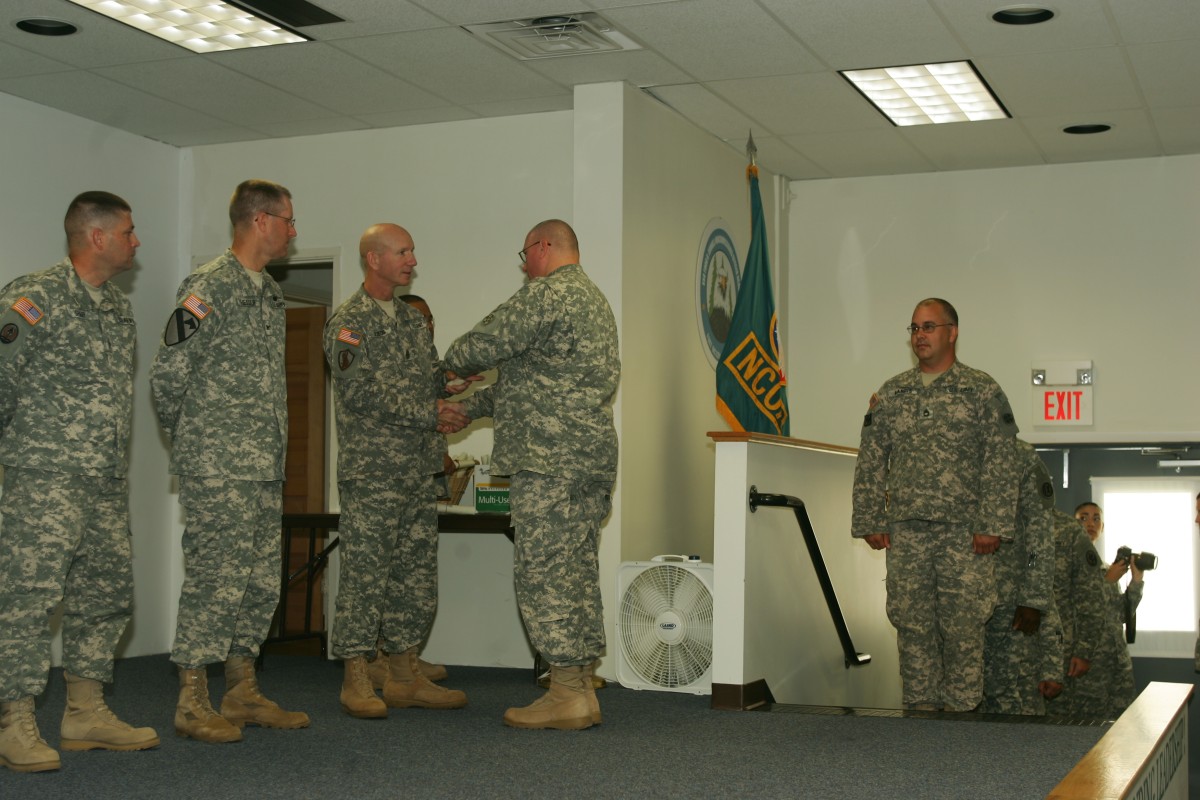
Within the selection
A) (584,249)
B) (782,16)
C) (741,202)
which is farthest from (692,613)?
(741,202)

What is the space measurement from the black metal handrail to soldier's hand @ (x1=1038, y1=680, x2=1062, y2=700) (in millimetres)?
986

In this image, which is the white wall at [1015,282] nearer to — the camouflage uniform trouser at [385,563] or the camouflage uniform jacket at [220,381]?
the camouflage uniform trouser at [385,563]

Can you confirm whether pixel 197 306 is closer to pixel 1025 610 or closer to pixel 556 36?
pixel 556 36

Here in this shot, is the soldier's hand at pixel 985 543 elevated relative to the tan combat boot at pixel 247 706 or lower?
elevated

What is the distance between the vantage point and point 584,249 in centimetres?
627

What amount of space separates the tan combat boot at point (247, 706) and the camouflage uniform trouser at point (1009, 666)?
323cm

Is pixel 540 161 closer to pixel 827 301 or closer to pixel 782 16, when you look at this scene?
pixel 782 16

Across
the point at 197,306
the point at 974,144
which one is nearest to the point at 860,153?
the point at 974,144

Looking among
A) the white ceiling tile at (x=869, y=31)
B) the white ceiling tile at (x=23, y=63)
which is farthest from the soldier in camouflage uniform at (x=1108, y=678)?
the white ceiling tile at (x=23, y=63)

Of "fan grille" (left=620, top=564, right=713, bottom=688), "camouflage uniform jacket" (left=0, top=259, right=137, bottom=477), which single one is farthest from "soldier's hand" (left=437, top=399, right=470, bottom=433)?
"fan grille" (left=620, top=564, right=713, bottom=688)

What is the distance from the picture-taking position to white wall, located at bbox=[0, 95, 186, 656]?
21.2 feet

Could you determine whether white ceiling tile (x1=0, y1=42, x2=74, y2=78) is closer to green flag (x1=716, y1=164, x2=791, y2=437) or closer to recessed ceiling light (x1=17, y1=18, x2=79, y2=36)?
recessed ceiling light (x1=17, y1=18, x2=79, y2=36)

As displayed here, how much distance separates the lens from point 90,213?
3990 millimetres

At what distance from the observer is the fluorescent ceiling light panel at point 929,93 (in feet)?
20.5
